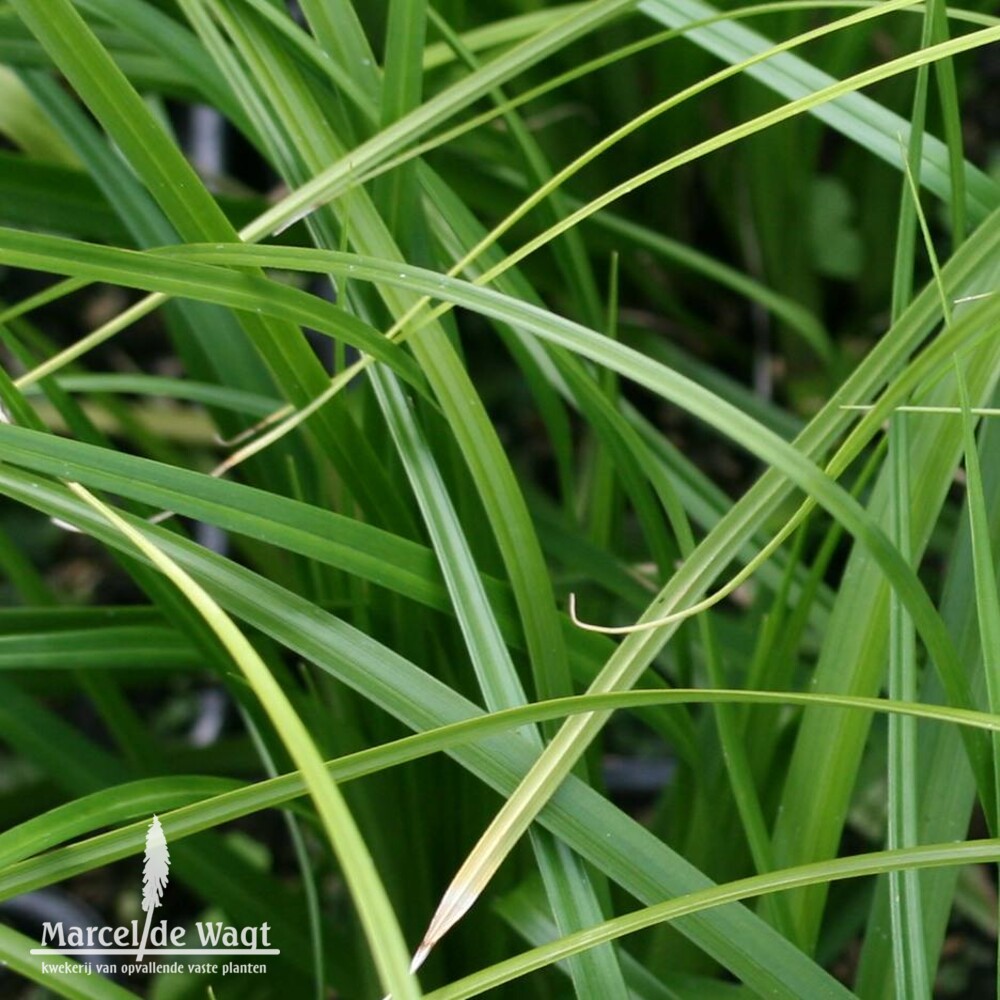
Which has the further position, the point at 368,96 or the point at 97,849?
the point at 368,96

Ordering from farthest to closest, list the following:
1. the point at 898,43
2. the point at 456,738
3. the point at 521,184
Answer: the point at 898,43
the point at 521,184
the point at 456,738

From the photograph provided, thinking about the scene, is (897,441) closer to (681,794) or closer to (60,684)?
(681,794)

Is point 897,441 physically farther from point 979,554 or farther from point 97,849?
point 97,849

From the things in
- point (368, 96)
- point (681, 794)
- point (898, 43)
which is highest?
point (898, 43)

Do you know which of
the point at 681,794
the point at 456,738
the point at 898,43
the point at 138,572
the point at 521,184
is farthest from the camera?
the point at 898,43

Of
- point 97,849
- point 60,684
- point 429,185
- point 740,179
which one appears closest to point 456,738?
point 97,849

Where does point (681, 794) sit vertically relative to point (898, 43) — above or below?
below
